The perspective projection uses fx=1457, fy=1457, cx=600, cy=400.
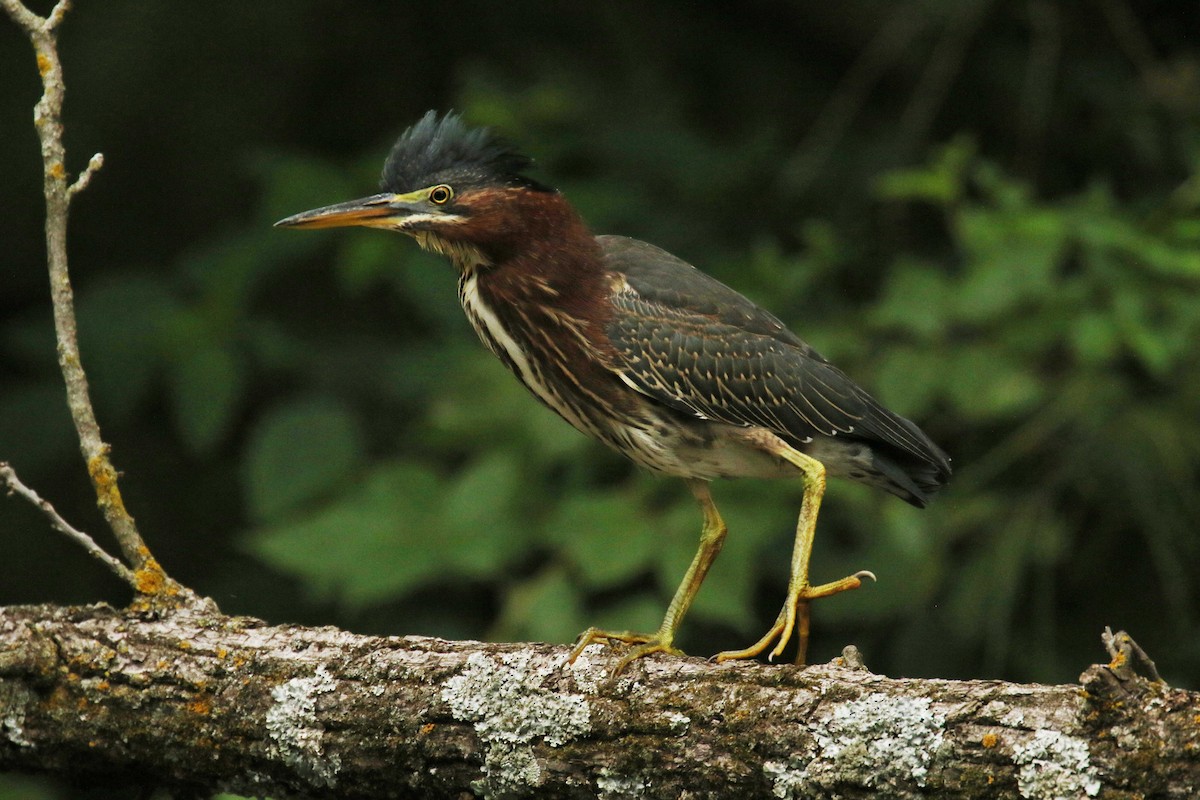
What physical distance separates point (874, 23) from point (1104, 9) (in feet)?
2.94

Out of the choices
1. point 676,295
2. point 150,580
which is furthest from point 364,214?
point 150,580

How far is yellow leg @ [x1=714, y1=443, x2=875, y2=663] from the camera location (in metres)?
2.81

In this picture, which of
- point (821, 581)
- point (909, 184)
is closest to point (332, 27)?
point (909, 184)

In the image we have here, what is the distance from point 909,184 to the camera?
14.7ft

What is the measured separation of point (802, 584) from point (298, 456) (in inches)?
87.3

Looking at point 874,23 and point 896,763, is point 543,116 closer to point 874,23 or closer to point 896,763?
point 874,23

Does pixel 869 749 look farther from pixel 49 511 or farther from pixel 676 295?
pixel 676 295

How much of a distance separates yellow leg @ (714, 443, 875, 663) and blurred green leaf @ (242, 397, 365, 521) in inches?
73.8

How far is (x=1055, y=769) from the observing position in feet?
6.39

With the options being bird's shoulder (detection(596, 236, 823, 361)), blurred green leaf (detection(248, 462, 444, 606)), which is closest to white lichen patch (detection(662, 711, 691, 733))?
bird's shoulder (detection(596, 236, 823, 361))

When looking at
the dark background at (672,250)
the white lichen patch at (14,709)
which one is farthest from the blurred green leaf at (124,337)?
the white lichen patch at (14,709)

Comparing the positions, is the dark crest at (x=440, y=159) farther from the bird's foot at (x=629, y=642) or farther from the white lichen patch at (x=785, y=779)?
the white lichen patch at (x=785, y=779)

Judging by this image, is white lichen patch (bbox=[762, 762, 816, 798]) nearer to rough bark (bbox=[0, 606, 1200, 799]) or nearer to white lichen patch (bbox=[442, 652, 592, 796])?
rough bark (bbox=[0, 606, 1200, 799])

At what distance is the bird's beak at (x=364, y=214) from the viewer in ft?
10.6
